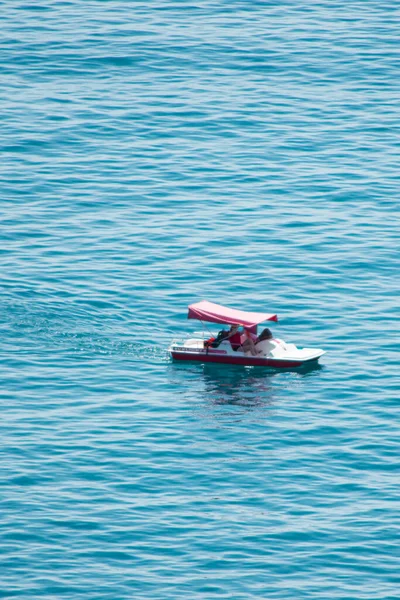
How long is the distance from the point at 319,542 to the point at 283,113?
4849 cm

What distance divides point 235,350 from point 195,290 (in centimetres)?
644

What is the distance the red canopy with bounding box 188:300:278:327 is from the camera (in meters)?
59.8

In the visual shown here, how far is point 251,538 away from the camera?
147ft

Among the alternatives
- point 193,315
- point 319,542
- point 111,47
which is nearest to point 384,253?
point 193,315

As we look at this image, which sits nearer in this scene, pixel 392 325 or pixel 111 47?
pixel 392 325

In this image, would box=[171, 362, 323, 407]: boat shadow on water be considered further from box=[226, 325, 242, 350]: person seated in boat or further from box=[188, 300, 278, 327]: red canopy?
box=[188, 300, 278, 327]: red canopy

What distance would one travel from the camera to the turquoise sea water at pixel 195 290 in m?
44.4

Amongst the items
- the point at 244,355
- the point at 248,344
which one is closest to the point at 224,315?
the point at 248,344

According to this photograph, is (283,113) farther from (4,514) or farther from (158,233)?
(4,514)

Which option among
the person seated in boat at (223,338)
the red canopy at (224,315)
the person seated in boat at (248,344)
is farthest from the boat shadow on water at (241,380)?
the red canopy at (224,315)

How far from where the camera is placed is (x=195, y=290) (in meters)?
66.3

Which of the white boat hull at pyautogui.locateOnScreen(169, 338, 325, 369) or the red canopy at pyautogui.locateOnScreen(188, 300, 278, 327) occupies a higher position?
the red canopy at pyautogui.locateOnScreen(188, 300, 278, 327)

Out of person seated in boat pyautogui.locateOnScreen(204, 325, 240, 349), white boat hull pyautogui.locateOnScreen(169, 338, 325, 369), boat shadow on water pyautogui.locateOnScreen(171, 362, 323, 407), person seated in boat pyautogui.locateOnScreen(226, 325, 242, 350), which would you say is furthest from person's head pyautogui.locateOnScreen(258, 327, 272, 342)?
boat shadow on water pyautogui.locateOnScreen(171, 362, 323, 407)

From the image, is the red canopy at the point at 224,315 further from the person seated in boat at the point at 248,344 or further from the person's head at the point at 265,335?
the person seated in boat at the point at 248,344
